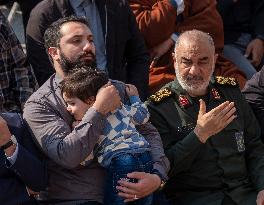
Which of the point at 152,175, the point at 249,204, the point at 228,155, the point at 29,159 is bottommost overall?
the point at 249,204

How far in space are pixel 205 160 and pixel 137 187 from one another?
64 cm

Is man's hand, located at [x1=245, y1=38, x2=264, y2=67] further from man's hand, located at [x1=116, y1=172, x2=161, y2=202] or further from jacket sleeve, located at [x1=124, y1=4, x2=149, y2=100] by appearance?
man's hand, located at [x1=116, y1=172, x2=161, y2=202]

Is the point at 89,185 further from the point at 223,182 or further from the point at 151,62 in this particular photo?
the point at 151,62

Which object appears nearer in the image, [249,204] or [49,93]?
[49,93]

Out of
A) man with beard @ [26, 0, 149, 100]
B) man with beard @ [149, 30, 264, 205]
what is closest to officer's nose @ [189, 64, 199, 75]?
man with beard @ [149, 30, 264, 205]

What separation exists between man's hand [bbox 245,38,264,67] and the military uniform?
1.53 metres

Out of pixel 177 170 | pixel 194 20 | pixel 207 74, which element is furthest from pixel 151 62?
pixel 177 170

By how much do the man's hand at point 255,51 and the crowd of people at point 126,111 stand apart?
354 millimetres

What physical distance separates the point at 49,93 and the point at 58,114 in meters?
0.13

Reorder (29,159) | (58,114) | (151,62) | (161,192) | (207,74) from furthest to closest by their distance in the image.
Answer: (151,62), (207,74), (161,192), (58,114), (29,159)

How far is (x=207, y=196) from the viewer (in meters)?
3.62

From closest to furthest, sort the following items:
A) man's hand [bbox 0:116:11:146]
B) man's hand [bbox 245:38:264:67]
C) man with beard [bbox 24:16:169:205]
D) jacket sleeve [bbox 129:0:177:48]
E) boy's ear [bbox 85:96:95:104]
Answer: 1. man's hand [bbox 0:116:11:146]
2. man with beard [bbox 24:16:169:205]
3. boy's ear [bbox 85:96:95:104]
4. jacket sleeve [bbox 129:0:177:48]
5. man's hand [bbox 245:38:264:67]

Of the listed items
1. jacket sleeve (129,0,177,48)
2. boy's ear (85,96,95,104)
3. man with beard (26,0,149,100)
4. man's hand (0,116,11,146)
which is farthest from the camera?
jacket sleeve (129,0,177,48)

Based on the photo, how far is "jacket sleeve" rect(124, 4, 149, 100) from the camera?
422 cm
